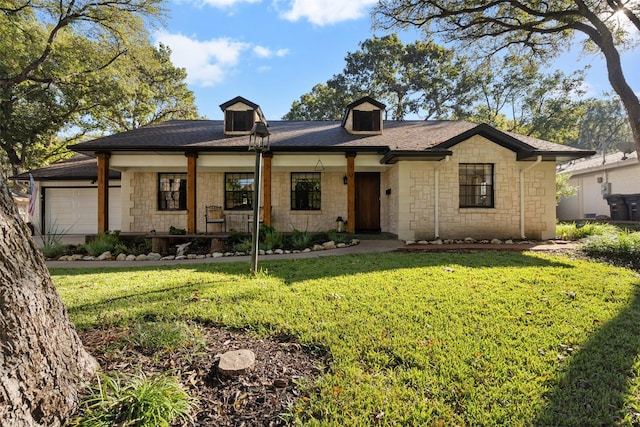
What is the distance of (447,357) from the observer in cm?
274

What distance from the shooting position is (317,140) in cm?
1090

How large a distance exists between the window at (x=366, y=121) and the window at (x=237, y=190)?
4.64 m

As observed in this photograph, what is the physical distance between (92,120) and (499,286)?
78.7ft

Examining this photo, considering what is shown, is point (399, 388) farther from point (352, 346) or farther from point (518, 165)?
point (518, 165)

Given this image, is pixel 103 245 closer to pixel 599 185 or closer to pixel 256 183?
pixel 256 183

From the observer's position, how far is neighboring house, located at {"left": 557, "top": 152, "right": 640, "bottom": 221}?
15555 millimetres

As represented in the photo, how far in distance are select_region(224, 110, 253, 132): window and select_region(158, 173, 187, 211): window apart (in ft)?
8.79

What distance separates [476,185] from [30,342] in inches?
428

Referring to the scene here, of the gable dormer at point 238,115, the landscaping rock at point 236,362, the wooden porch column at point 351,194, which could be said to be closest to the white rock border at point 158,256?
the wooden porch column at point 351,194

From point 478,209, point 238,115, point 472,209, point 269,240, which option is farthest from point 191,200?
point 478,209

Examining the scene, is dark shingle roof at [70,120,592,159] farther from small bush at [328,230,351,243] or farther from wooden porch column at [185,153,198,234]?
small bush at [328,230,351,243]

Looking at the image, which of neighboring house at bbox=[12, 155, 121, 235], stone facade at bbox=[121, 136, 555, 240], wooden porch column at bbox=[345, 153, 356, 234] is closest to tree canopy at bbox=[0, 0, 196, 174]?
neighboring house at bbox=[12, 155, 121, 235]

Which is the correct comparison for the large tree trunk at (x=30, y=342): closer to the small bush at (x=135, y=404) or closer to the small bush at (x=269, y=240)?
the small bush at (x=135, y=404)

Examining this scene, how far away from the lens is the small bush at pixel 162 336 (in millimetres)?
2773
